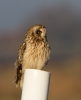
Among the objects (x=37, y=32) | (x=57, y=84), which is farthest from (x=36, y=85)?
(x=57, y=84)

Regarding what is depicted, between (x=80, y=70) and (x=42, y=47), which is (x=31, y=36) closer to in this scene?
(x=42, y=47)

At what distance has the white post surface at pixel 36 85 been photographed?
3.52 meters

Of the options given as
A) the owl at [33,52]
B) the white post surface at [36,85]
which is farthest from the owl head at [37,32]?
the white post surface at [36,85]

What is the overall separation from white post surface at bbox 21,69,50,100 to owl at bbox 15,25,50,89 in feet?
3.71

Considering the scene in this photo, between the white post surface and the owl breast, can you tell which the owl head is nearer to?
the owl breast

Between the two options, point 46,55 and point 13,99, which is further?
point 13,99

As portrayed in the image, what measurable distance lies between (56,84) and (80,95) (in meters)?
0.52

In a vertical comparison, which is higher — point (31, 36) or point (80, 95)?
point (31, 36)

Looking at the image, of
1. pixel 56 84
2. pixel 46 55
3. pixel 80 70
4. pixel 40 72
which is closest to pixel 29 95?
pixel 40 72

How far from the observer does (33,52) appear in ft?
15.6

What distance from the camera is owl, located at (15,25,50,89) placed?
473 cm

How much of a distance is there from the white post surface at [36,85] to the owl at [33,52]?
1131 mm

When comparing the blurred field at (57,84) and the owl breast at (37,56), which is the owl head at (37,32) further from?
the blurred field at (57,84)

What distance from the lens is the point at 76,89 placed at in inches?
387
